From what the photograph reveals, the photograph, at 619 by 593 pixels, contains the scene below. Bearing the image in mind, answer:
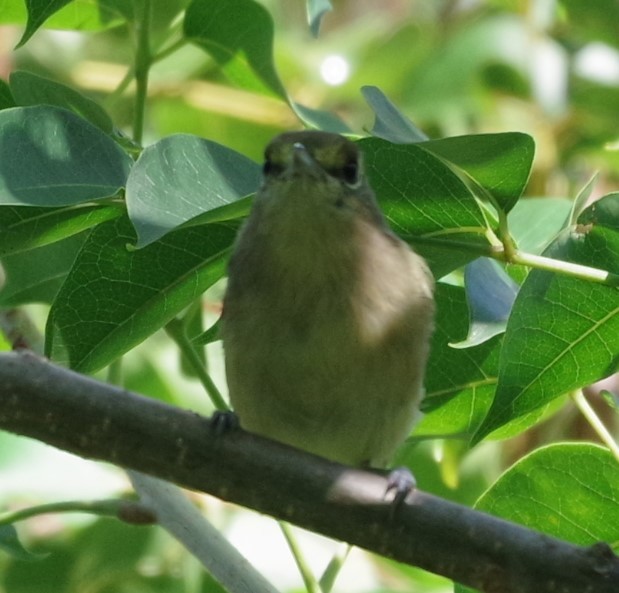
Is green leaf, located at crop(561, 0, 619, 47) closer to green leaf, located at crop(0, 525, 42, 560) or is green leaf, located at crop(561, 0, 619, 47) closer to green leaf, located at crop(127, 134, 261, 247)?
green leaf, located at crop(127, 134, 261, 247)

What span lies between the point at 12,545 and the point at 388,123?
1473 millimetres

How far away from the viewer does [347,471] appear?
2.78 metres

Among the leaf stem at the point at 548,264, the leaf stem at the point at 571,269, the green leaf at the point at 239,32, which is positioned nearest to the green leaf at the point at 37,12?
the green leaf at the point at 239,32

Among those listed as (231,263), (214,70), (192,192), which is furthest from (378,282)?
(214,70)

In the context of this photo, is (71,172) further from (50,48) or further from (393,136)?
(50,48)

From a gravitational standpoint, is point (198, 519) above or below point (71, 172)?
below

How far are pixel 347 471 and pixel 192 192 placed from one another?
→ 0.69 metres

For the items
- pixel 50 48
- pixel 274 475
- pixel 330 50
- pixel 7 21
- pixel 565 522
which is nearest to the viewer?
pixel 274 475

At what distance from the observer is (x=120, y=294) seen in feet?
10.3

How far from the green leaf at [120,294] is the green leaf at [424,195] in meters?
0.46

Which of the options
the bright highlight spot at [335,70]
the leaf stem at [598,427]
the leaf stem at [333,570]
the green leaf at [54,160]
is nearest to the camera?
the green leaf at [54,160]

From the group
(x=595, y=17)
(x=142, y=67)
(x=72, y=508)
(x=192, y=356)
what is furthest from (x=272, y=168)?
(x=595, y=17)

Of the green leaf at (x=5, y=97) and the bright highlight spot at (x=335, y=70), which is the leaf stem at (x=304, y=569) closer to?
the green leaf at (x=5, y=97)

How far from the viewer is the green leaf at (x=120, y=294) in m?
3.04
